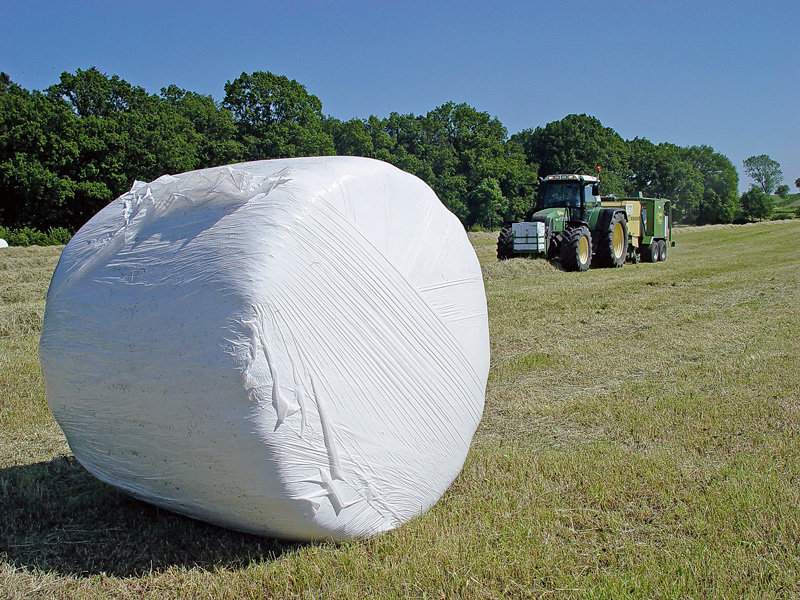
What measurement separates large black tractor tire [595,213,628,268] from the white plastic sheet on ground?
1515cm

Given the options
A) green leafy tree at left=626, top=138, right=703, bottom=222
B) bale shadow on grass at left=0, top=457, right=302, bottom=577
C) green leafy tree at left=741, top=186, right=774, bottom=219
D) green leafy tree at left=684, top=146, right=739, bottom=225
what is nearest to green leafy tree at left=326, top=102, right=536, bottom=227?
green leafy tree at left=626, top=138, right=703, bottom=222

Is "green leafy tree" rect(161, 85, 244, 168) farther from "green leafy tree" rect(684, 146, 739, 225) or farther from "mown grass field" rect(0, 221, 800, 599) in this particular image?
"green leafy tree" rect(684, 146, 739, 225)

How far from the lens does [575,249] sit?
16.2 m

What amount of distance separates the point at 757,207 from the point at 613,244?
6440cm

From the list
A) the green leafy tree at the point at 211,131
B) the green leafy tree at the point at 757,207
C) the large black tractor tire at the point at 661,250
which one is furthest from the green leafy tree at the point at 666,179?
the large black tractor tire at the point at 661,250

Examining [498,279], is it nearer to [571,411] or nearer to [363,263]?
[571,411]

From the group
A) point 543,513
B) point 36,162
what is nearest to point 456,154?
point 36,162

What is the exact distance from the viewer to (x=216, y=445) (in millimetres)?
2824

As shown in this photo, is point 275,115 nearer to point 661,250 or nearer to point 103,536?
point 661,250

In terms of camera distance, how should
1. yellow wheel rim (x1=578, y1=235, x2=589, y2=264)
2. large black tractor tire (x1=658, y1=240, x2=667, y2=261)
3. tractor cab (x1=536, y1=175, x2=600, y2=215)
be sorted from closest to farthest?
yellow wheel rim (x1=578, y1=235, x2=589, y2=264), tractor cab (x1=536, y1=175, x2=600, y2=215), large black tractor tire (x1=658, y1=240, x2=667, y2=261)

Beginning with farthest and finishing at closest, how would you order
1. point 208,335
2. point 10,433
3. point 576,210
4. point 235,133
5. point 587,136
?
point 587,136
point 235,133
point 576,210
point 10,433
point 208,335

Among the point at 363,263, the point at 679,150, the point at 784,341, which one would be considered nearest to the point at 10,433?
the point at 363,263

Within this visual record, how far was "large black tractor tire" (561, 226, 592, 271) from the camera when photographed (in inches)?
640

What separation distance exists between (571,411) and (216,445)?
3.40 meters
